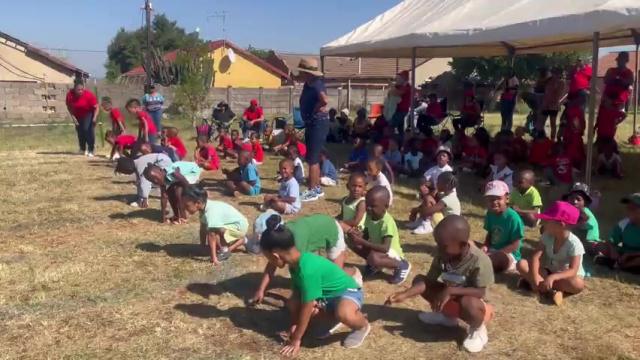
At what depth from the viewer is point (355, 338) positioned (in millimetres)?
4152

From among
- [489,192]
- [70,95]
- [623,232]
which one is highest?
[70,95]

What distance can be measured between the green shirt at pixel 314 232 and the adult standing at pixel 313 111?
372cm

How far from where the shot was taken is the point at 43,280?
17.7ft

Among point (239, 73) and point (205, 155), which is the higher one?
point (239, 73)

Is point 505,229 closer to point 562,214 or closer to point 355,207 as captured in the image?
point 562,214

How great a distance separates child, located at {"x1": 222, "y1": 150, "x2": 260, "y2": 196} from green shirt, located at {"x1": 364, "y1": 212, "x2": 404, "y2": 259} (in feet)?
12.7

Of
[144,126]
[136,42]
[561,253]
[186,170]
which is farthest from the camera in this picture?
[136,42]

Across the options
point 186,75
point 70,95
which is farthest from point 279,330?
point 186,75

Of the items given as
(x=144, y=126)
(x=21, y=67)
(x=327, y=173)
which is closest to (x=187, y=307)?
(x=327, y=173)

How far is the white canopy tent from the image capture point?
262 inches

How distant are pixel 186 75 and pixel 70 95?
10.9 m

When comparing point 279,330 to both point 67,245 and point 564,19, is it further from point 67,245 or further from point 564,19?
point 564,19

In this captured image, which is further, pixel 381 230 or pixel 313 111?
pixel 313 111

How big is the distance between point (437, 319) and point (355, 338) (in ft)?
2.20
